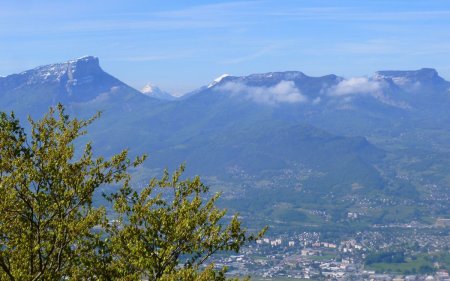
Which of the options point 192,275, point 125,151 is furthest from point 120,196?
point 192,275

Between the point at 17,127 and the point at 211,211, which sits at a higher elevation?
the point at 17,127

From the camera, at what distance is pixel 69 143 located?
24875 mm

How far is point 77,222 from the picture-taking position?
22.3m

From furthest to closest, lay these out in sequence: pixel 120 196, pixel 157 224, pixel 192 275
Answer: pixel 120 196, pixel 157 224, pixel 192 275

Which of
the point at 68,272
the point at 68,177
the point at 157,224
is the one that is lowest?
the point at 68,272

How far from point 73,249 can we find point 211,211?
551 centimetres

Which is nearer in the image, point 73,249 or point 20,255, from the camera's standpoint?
point 20,255

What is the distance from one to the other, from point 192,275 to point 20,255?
6369mm

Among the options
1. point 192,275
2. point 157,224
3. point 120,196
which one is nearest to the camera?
point 192,275

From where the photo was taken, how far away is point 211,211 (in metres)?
24.5

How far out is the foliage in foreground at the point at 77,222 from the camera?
72.9ft

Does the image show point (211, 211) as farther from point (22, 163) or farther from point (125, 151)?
point (22, 163)

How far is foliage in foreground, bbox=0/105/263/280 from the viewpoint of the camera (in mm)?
22219

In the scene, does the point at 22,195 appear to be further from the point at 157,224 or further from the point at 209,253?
the point at 209,253
